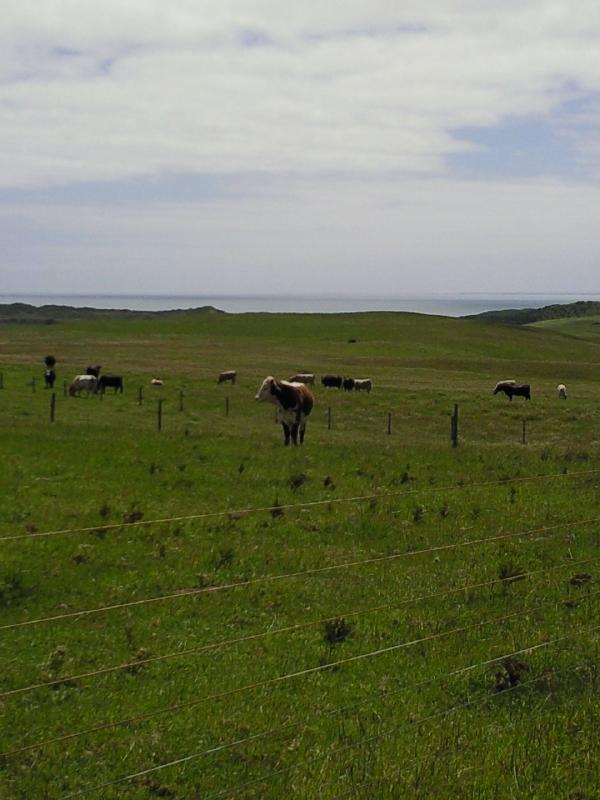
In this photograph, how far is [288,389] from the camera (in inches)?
1168

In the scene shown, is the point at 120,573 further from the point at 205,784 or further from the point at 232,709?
the point at 205,784

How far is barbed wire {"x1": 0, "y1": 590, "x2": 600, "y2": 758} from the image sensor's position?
715 centimetres

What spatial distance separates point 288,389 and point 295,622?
19841mm

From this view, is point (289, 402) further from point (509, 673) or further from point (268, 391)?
point (509, 673)

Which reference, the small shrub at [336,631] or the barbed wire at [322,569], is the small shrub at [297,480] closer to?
the barbed wire at [322,569]

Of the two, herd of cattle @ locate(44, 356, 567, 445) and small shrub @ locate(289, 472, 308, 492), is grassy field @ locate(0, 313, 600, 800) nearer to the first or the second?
small shrub @ locate(289, 472, 308, 492)

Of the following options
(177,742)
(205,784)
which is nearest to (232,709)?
(177,742)

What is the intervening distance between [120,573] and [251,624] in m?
2.65

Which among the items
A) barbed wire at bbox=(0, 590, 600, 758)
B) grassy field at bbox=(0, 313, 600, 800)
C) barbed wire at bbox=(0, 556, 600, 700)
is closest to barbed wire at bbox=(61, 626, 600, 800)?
grassy field at bbox=(0, 313, 600, 800)

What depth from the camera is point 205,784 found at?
648cm

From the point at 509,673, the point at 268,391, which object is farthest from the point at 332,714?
the point at 268,391

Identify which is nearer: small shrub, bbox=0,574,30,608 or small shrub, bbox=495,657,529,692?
small shrub, bbox=495,657,529,692

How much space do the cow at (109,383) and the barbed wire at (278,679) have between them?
1555 inches

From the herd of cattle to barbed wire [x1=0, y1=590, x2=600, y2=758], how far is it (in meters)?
17.6
